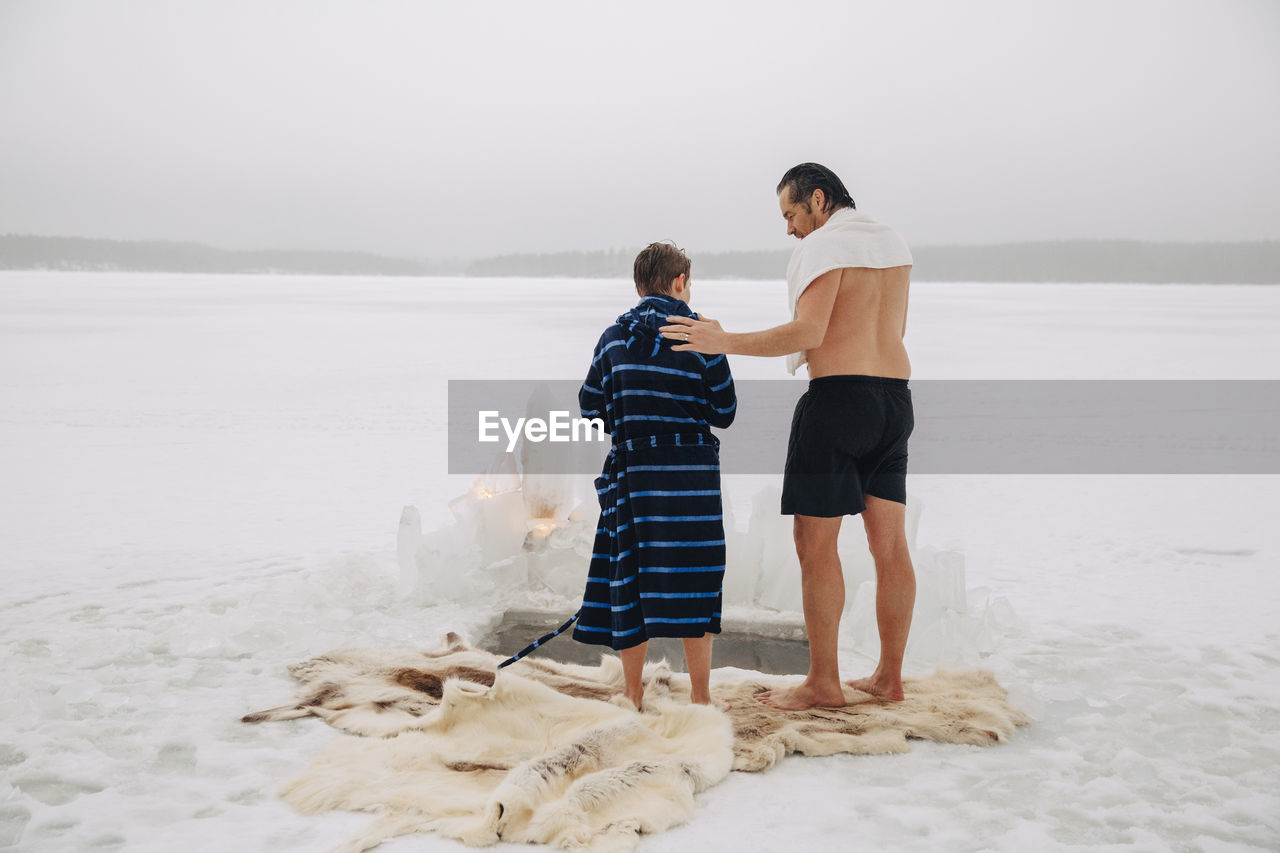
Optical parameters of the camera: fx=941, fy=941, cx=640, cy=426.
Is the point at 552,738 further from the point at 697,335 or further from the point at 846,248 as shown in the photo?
the point at 846,248

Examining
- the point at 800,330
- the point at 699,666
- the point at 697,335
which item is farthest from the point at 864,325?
the point at 699,666

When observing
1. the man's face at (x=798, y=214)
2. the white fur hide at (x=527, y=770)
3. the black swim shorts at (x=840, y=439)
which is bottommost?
the white fur hide at (x=527, y=770)

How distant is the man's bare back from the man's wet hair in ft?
0.99

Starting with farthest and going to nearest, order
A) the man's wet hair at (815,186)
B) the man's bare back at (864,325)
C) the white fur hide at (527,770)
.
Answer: the man's wet hair at (815,186) → the man's bare back at (864,325) → the white fur hide at (527,770)

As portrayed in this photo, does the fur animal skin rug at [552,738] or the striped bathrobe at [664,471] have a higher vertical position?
the striped bathrobe at [664,471]

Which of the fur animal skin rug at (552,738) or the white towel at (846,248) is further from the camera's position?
the white towel at (846,248)

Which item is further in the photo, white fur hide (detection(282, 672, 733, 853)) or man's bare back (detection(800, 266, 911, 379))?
man's bare back (detection(800, 266, 911, 379))

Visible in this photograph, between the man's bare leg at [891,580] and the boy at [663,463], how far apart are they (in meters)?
0.63

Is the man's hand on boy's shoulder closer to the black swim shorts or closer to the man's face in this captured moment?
the black swim shorts

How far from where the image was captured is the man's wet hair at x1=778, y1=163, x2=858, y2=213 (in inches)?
134

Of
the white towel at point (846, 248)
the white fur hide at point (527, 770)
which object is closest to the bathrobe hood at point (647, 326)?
the white towel at point (846, 248)

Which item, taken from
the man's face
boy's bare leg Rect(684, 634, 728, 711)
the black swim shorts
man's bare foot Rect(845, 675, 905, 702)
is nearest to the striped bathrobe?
boy's bare leg Rect(684, 634, 728, 711)

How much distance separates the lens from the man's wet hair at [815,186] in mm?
3400

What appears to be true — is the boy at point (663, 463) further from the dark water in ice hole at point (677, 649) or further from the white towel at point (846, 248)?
the dark water in ice hole at point (677, 649)
